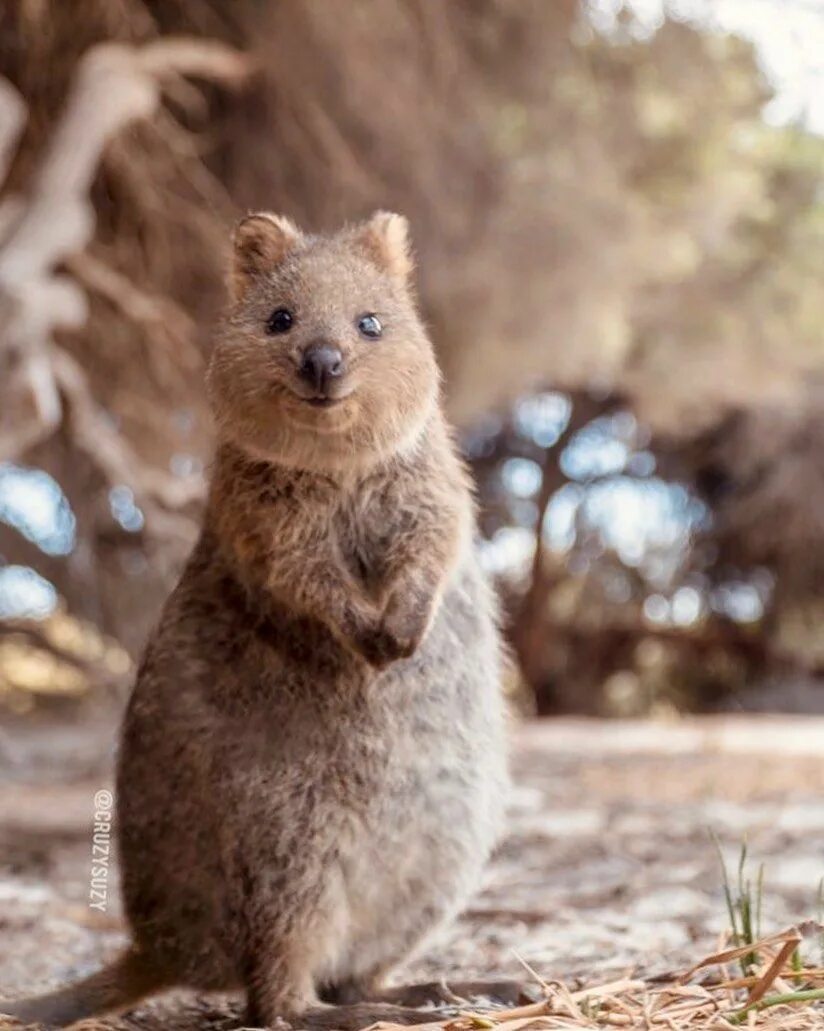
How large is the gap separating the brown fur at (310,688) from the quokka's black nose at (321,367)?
0.06 meters

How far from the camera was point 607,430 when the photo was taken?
1274 cm

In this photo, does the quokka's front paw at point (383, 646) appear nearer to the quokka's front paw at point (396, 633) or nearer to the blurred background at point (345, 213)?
the quokka's front paw at point (396, 633)

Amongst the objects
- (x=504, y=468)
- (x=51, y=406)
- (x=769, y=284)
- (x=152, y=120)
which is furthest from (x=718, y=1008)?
(x=504, y=468)

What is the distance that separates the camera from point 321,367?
2.20m

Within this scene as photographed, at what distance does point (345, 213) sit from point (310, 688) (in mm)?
4456

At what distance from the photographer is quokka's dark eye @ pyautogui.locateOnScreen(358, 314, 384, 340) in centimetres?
235

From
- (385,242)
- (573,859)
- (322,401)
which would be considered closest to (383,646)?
(322,401)

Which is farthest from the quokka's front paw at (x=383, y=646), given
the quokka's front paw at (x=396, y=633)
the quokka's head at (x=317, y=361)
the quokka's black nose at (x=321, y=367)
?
the quokka's black nose at (x=321, y=367)

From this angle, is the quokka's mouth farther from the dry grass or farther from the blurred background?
the blurred background

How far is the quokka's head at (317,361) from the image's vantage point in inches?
88.5

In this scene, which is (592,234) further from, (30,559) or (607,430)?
(607,430)

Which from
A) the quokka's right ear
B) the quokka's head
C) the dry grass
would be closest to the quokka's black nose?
the quokka's head

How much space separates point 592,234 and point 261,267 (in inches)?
201

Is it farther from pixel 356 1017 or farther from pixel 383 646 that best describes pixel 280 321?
pixel 356 1017
